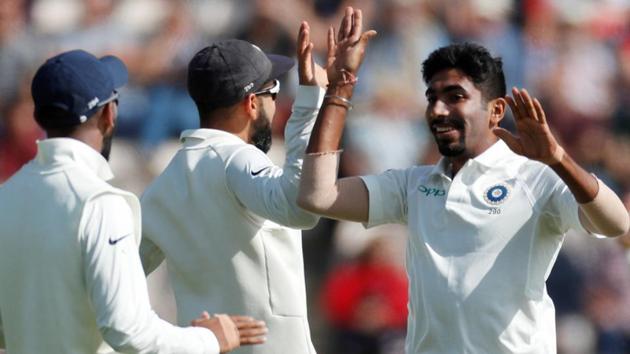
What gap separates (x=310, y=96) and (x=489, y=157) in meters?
0.62

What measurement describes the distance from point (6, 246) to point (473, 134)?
5.10 feet

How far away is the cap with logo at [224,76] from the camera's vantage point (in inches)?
185

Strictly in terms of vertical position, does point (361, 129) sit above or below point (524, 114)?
below

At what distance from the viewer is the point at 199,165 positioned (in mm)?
4652

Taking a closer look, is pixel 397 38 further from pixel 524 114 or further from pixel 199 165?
pixel 524 114

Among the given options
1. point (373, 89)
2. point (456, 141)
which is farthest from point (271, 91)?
point (373, 89)

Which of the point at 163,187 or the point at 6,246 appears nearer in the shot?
the point at 6,246

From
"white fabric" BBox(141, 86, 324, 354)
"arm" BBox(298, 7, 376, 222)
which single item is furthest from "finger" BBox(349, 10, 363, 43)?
"white fabric" BBox(141, 86, 324, 354)

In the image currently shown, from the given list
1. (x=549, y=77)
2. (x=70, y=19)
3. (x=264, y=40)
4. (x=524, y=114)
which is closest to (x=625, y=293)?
(x=549, y=77)

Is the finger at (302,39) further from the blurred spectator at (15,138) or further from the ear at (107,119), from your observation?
the blurred spectator at (15,138)

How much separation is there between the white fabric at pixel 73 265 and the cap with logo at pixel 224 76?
894 millimetres

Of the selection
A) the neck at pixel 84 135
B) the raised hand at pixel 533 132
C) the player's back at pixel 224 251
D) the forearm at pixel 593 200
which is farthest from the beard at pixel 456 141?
the neck at pixel 84 135

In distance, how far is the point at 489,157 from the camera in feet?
14.5

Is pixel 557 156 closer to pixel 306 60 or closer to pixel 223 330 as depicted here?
pixel 306 60
